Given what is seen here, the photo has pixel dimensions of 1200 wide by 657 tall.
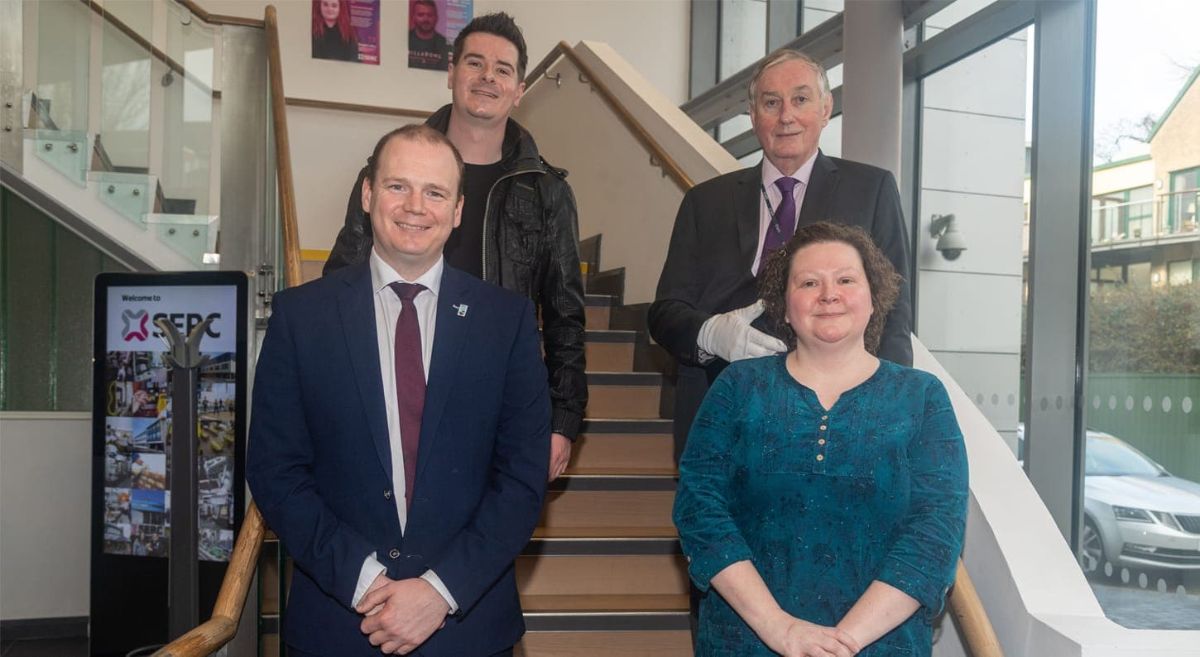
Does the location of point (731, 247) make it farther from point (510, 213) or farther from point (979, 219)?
point (979, 219)

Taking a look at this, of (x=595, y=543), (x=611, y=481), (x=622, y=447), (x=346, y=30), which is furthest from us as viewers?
(x=346, y=30)

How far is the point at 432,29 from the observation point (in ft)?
28.9

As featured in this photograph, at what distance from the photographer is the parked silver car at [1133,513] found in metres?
4.30

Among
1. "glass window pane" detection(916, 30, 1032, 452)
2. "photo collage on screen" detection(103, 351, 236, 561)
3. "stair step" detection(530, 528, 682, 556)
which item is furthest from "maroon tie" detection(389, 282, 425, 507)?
"glass window pane" detection(916, 30, 1032, 452)

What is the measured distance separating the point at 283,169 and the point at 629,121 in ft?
6.49

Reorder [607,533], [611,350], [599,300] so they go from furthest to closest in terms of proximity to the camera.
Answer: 1. [599,300]
2. [611,350]
3. [607,533]

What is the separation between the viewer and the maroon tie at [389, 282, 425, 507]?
1.86m

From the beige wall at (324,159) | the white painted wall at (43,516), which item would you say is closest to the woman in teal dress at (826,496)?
the white painted wall at (43,516)

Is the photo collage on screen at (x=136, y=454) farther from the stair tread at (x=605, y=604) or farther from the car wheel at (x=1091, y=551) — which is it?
the car wheel at (x=1091, y=551)

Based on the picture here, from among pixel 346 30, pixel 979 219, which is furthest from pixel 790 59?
pixel 346 30

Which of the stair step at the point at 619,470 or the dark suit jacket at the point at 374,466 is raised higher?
the dark suit jacket at the point at 374,466

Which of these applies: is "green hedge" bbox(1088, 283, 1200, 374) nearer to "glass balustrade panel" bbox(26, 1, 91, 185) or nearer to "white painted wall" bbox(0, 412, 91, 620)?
"glass balustrade panel" bbox(26, 1, 91, 185)

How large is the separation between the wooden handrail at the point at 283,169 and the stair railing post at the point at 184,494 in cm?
37

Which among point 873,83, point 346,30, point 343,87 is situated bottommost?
point 873,83
